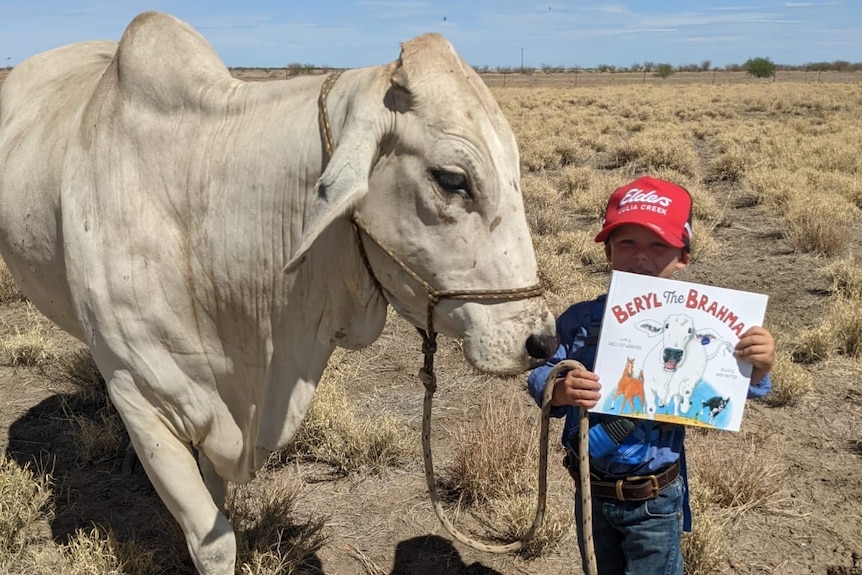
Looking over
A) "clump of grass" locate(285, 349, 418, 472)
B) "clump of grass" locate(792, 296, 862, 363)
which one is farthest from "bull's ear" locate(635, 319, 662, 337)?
"clump of grass" locate(792, 296, 862, 363)

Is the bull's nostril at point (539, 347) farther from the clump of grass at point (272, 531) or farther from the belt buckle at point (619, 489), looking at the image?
the clump of grass at point (272, 531)

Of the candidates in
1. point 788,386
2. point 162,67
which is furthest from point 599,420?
point 788,386

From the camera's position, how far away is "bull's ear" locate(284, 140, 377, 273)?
1.81 meters

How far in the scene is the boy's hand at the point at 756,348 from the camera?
6.68ft

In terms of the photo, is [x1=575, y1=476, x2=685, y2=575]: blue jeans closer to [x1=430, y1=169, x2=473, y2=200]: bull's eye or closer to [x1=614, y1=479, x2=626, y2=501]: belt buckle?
[x1=614, y1=479, x2=626, y2=501]: belt buckle

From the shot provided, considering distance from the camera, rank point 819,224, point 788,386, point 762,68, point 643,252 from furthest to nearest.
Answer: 1. point 762,68
2. point 819,224
3. point 788,386
4. point 643,252

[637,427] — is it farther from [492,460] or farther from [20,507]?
[20,507]

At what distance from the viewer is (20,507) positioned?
328 centimetres

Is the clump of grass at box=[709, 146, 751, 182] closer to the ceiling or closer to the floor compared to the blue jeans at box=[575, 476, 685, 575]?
closer to the ceiling

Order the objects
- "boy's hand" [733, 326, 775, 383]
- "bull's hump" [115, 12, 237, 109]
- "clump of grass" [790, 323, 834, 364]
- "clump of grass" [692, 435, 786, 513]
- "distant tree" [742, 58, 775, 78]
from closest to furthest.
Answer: "boy's hand" [733, 326, 775, 383] → "bull's hump" [115, 12, 237, 109] → "clump of grass" [692, 435, 786, 513] → "clump of grass" [790, 323, 834, 364] → "distant tree" [742, 58, 775, 78]

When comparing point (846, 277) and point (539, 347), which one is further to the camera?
point (846, 277)

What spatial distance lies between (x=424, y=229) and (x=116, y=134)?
1207 mm

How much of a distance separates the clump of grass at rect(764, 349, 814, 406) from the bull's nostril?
3278mm

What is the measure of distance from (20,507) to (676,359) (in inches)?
119
